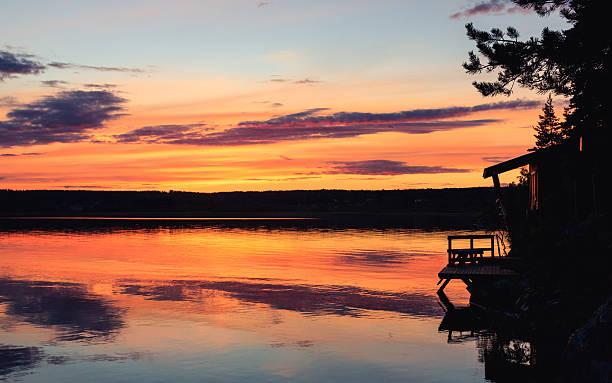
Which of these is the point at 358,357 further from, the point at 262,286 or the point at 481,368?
the point at 262,286

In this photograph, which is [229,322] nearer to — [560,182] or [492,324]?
[492,324]

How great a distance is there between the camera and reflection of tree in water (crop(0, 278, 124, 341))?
66.3ft

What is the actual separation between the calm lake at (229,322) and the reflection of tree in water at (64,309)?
0.04m

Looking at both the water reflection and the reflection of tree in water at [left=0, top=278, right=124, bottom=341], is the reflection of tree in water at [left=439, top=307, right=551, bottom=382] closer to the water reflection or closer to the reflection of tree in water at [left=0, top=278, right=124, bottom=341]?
the water reflection

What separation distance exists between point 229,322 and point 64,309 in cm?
672

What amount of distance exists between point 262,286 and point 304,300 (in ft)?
15.5

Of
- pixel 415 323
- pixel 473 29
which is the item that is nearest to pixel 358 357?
pixel 415 323

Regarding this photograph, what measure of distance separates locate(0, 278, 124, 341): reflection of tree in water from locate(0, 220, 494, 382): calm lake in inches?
1.7

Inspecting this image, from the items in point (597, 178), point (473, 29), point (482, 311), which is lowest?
point (482, 311)

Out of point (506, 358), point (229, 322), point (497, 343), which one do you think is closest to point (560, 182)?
point (497, 343)

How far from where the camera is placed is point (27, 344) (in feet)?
59.3

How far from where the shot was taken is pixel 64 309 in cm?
2402

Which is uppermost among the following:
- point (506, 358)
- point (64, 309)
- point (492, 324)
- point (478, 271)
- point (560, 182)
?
point (560, 182)

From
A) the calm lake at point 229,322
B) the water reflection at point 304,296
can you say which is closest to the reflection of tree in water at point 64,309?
the calm lake at point 229,322
